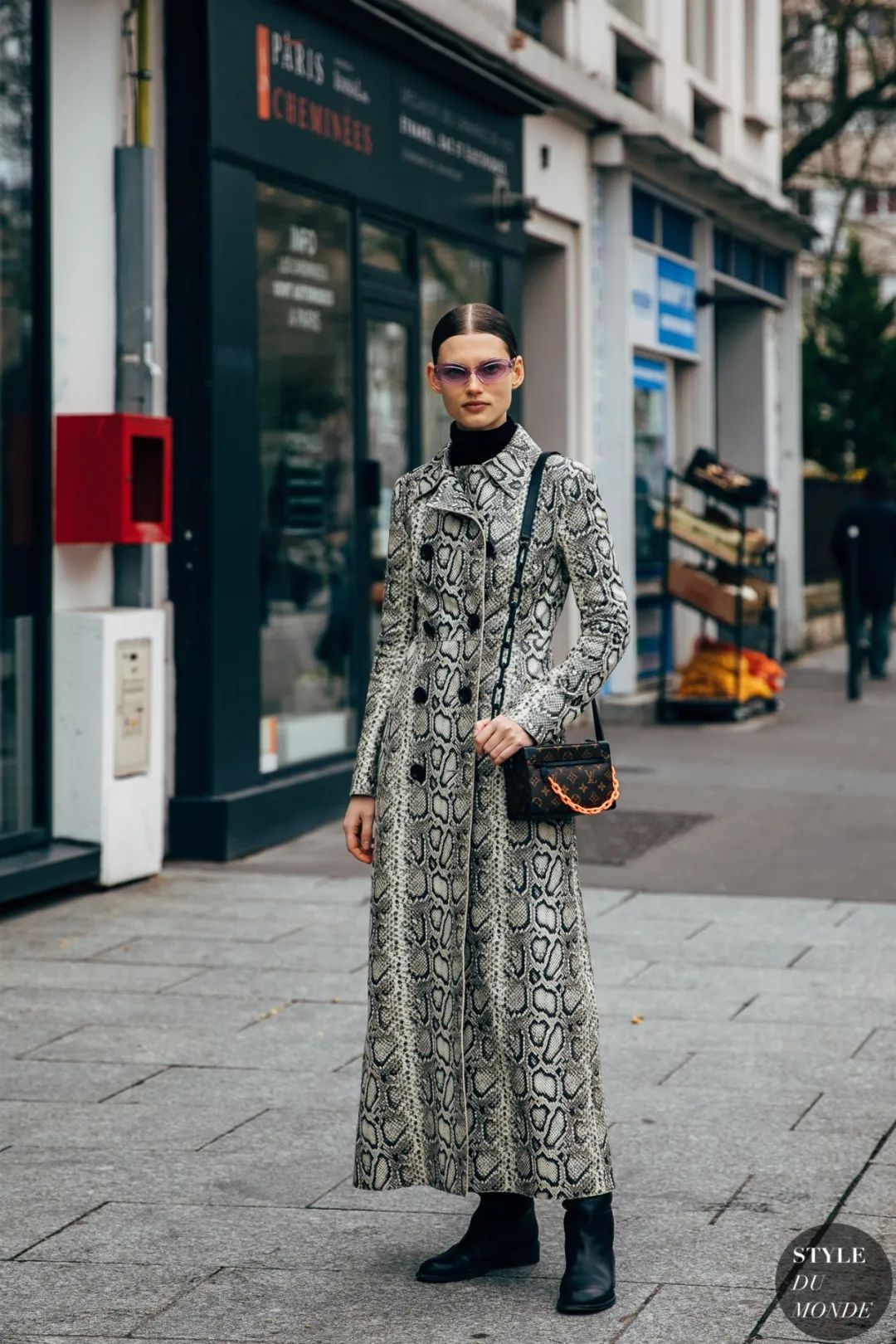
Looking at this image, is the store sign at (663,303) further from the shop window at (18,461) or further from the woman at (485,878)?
the woman at (485,878)

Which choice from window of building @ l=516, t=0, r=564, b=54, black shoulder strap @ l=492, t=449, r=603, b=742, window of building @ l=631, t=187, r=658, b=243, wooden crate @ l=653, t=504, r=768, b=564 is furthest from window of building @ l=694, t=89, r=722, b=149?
black shoulder strap @ l=492, t=449, r=603, b=742

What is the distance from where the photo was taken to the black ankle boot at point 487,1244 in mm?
4117

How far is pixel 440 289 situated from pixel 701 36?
26.0ft

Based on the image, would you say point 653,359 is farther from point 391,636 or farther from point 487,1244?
point 487,1244

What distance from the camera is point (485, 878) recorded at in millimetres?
4023

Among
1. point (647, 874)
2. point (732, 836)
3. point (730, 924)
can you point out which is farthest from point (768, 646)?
point (730, 924)

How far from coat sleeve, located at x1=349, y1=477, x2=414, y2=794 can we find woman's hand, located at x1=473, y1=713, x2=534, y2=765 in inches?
11.9

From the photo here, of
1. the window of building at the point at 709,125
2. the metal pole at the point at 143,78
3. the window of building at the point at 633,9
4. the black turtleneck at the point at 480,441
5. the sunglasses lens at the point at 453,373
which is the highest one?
the window of building at the point at 633,9

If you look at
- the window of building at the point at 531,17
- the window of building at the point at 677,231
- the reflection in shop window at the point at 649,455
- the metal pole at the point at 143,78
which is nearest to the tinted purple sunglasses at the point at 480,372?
the metal pole at the point at 143,78

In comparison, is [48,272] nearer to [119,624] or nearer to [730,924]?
[119,624]

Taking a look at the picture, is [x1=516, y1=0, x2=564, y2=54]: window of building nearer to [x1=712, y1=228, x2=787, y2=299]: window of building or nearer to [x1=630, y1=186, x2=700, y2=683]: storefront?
[x1=630, y1=186, x2=700, y2=683]: storefront

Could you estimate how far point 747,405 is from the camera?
2072 centimetres

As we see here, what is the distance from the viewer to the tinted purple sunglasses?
404cm

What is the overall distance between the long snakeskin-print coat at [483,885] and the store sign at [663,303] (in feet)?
39.4
